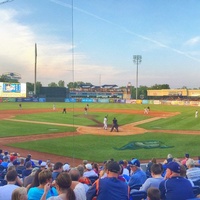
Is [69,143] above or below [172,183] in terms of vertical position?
below

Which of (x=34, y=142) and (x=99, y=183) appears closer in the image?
(x=99, y=183)

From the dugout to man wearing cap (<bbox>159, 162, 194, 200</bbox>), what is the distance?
69872 millimetres

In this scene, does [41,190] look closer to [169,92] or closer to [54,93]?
[54,93]

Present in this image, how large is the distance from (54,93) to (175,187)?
73335 mm

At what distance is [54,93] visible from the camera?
77000 mm

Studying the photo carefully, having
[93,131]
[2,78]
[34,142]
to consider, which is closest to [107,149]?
[34,142]

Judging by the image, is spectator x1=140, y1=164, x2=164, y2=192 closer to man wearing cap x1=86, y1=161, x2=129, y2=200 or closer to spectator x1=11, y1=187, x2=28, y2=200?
man wearing cap x1=86, y1=161, x2=129, y2=200

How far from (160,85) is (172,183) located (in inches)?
5803

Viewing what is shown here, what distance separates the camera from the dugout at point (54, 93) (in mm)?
75406

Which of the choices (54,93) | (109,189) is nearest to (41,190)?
(109,189)

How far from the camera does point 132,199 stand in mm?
5125

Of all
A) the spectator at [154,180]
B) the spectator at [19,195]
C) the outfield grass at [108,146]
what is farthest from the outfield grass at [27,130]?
the spectator at [19,195]

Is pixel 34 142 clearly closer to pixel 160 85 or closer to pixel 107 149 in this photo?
pixel 107 149

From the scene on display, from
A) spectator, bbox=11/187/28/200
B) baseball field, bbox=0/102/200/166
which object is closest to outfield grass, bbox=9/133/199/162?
baseball field, bbox=0/102/200/166
